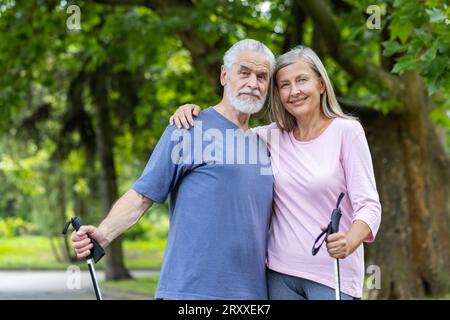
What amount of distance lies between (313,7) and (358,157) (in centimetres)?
618

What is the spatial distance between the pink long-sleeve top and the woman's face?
0.15m

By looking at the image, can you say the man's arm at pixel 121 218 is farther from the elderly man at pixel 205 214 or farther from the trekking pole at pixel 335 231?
the trekking pole at pixel 335 231

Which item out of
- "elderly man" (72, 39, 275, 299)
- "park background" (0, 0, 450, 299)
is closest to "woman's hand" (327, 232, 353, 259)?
"elderly man" (72, 39, 275, 299)

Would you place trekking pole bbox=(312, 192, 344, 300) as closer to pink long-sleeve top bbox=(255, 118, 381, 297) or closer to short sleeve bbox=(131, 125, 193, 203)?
pink long-sleeve top bbox=(255, 118, 381, 297)

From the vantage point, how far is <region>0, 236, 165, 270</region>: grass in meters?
26.7

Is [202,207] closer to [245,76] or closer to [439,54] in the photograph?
[245,76]

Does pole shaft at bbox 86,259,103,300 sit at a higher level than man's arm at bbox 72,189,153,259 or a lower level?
lower

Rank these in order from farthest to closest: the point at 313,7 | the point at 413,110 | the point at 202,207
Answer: the point at 413,110
the point at 313,7
the point at 202,207

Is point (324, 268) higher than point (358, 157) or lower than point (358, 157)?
lower

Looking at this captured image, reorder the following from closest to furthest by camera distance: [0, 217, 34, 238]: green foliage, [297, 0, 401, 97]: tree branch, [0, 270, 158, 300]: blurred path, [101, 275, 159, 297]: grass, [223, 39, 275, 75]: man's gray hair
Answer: [223, 39, 275, 75]: man's gray hair
[297, 0, 401, 97]: tree branch
[0, 270, 158, 300]: blurred path
[101, 275, 159, 297]: grass
[0, 217, 34, 238]: green foliage

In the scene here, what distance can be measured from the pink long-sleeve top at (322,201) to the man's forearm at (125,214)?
23.7 inches
